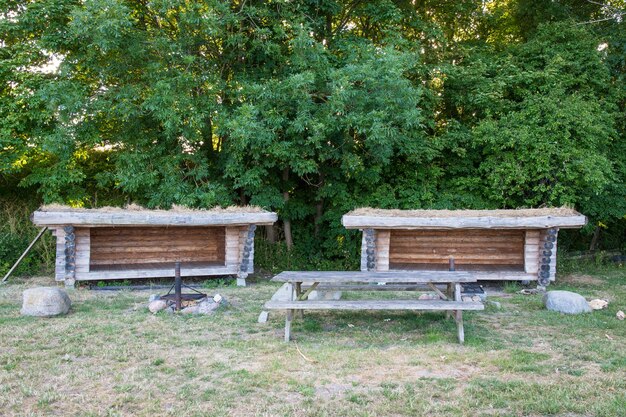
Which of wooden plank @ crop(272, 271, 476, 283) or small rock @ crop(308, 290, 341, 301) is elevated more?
wooden plank @ crop(272, 271, 476, 283)

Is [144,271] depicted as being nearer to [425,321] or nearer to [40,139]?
[40,139]

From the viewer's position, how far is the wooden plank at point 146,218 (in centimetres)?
964

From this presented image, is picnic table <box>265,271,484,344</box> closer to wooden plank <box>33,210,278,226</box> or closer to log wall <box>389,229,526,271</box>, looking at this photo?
wooden plank <box>33,210,278,226</box>

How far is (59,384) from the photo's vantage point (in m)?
4.80

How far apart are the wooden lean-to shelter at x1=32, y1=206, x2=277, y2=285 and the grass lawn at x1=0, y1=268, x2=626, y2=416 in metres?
2.08

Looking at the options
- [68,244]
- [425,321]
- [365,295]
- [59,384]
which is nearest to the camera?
[59,384]

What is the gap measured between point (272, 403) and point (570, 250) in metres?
13.9

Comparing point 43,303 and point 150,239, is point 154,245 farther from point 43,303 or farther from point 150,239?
point 43,303

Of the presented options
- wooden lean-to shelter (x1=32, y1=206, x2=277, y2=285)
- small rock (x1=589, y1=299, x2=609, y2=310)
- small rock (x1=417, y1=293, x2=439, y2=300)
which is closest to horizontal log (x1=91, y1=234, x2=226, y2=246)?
wooden lean-to shelter (x1=32, y1=206, x2=277, y2=285)

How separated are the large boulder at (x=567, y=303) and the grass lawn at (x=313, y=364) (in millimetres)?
218

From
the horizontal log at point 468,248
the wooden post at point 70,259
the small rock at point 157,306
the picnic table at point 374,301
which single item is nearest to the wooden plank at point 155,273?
the wooden post at point 70,259

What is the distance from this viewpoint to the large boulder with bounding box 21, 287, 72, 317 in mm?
7359

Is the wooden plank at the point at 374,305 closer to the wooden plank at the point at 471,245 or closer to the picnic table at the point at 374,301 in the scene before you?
the picnic table at the point at 374,301

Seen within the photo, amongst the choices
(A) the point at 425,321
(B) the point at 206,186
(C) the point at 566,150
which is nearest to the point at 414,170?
(C) the point at 566,150
